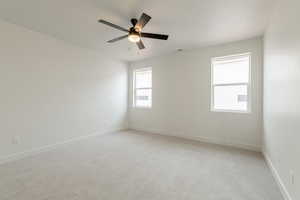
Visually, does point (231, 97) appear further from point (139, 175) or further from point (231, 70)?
point (139, 175)

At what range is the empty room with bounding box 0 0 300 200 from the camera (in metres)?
1.83

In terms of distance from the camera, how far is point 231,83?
12.0ft

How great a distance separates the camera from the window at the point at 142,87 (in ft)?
17.2

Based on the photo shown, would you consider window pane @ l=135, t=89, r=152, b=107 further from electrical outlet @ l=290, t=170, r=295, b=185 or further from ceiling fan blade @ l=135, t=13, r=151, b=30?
electrical outlet @ l=290, t=170, r=295, b=185

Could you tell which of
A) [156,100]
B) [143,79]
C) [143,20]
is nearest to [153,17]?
[143,20]

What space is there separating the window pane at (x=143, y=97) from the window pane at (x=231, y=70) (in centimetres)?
229

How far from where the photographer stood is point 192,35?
10.6 feet

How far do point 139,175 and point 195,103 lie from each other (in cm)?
266

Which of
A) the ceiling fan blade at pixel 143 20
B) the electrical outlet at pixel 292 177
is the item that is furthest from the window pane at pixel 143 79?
the electrical outlet at pixel 292 177

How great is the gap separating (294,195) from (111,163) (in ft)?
8.21

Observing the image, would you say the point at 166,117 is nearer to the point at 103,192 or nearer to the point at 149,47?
the point at 149,47

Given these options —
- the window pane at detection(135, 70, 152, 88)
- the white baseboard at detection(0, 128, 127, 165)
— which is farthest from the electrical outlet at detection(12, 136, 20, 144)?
the window pane at detection(135, 70, 152, 88)

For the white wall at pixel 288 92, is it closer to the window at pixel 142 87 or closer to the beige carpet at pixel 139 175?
the beige carpet at pixel 139 175

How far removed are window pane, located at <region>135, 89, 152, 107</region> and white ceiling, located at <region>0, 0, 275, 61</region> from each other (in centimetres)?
213
